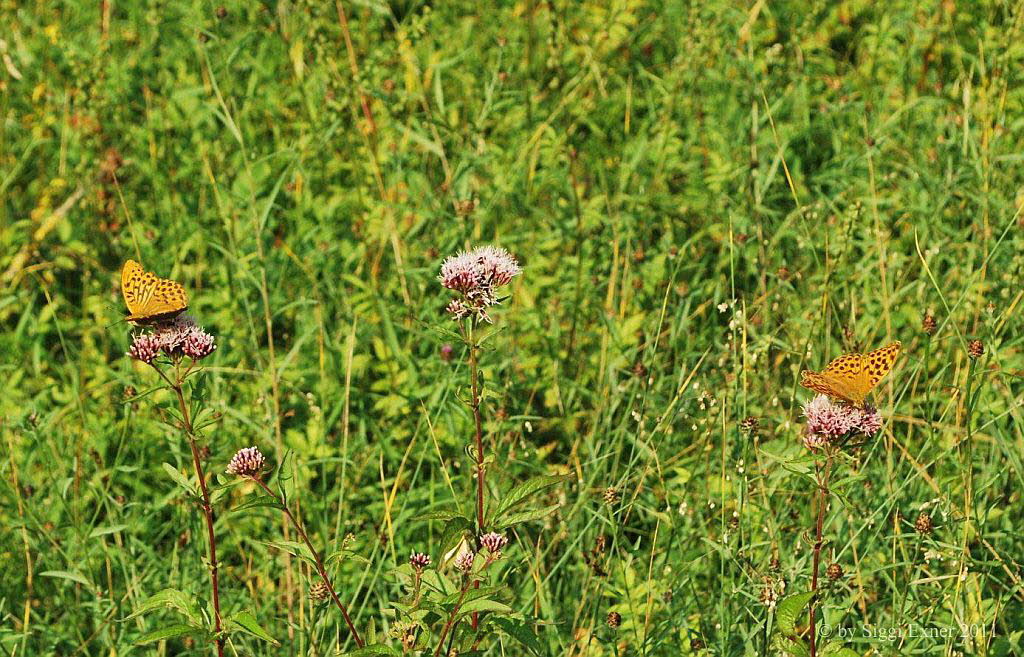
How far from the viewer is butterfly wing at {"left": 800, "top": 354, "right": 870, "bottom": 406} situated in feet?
6.47

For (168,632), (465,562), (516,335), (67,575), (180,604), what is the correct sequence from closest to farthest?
1. (168,632)
2. (180,604)
3. (465,562)
4. (67,575)
5. (516,335)

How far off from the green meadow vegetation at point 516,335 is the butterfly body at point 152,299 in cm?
4

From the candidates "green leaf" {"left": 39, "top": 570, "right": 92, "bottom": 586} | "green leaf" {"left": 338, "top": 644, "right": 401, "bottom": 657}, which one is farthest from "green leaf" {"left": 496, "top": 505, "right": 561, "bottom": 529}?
"green leaf" {"left": 39, "top": 570, "right": 92, "bottom": 586}

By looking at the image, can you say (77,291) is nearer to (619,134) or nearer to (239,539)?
(239,539)

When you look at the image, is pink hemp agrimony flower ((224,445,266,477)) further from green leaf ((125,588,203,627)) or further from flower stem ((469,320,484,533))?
flower stem ((469,320,484,533))

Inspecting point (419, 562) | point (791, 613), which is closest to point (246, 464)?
point (419, 562)

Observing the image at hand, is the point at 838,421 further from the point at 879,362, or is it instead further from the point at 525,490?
the point at 525,490

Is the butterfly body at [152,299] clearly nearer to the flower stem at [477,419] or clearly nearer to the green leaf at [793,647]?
the flower stem at [477,419]

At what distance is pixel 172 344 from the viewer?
206 centimetres

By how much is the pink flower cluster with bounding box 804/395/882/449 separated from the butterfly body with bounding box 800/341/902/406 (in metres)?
0.04

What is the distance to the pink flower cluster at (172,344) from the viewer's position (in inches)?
81.1

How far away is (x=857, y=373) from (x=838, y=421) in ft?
0.41

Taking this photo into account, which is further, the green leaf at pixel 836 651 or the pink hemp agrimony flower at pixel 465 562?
the pink hemp agrimony flower at pixel 465 562

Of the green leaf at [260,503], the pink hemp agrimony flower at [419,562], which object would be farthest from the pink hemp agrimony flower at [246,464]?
the pink hemp agrimony flower at [419,562]
